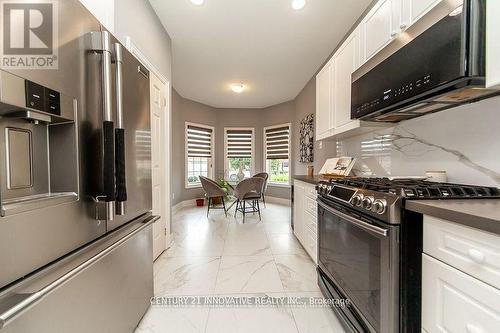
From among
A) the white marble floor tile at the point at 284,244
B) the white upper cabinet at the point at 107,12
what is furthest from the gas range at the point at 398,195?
the white upper cabinet at the point at 107,12

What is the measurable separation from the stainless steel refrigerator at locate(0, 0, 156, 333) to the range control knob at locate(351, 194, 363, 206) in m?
1.25

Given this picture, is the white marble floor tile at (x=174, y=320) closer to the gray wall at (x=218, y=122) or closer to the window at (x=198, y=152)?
the gray wall at (x=218, y=122)

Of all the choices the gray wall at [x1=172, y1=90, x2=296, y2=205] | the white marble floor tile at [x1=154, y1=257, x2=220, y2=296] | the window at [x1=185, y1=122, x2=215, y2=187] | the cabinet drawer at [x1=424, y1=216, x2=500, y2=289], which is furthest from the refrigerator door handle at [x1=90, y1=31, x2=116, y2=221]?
the window at [x1=185, y1=122, x2=215, y2=187]

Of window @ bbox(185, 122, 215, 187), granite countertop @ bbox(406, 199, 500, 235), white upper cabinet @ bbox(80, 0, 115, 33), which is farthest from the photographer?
window @ bbox(185, 122, 215, 187)

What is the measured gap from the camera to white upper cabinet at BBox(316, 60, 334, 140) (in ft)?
7.91

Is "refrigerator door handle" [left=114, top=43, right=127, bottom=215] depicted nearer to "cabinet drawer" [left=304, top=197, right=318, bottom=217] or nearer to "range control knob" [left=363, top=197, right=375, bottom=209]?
"range control knob" [left=363, top=197, right=375, bottom=209]

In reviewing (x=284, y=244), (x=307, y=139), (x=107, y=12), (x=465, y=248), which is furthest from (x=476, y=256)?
(x=307, y=139)

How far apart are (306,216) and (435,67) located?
1787 millimetres

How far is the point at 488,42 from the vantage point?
Result: 90 cm

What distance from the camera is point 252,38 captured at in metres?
2.73

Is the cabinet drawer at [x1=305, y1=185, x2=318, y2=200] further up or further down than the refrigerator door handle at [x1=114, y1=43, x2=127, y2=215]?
further down

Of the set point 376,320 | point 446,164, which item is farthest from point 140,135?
point 446,164

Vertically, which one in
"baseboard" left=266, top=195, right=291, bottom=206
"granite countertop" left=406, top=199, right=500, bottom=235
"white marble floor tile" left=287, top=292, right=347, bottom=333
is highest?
"granite countertop" left=406, top=199, right=500, bottom=235

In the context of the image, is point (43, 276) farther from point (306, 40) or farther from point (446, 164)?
point (306, 40)
